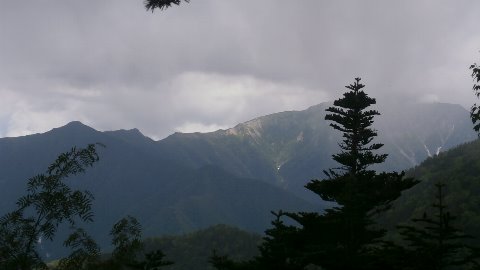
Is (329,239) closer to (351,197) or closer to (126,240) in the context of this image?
(351,197)

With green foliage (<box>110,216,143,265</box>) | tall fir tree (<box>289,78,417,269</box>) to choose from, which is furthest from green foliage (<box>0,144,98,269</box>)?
tall fir tree (<box>289,78,417,269</box>)

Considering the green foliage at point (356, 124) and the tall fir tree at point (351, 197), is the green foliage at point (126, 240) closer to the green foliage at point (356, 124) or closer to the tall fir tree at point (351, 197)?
the tall fir tree at point (351, 197)

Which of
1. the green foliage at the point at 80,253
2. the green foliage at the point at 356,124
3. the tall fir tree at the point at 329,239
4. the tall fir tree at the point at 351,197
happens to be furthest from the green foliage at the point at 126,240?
the green foliage at the point at 356,124

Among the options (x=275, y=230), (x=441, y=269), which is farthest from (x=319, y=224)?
(x=441, y=269)

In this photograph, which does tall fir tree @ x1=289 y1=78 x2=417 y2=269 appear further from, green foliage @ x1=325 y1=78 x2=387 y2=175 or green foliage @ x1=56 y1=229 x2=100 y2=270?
green foliage @ x1=56 y1=229 x2=100 y2=270

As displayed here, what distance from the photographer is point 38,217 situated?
10.6m

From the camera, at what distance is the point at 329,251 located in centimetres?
767

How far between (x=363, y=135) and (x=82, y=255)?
21.0 metres

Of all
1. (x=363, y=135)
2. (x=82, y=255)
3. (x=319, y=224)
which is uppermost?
(x=363, y=135)

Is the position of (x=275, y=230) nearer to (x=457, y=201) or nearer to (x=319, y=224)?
(x=319, y=224)

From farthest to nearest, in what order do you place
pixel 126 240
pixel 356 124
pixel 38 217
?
pixel 356 124, pixel 126 240, pixel 38 217

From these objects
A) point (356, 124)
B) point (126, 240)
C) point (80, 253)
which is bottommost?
point (80, 253)

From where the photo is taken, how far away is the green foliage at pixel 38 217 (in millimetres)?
10539

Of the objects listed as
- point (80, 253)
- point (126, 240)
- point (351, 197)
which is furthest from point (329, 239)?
point (80, 253)
